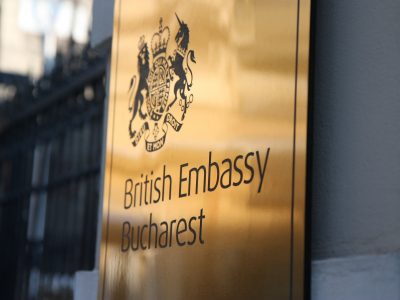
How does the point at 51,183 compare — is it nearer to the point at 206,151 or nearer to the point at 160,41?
the point at 160,41

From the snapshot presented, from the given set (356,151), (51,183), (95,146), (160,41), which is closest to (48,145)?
(51,183)

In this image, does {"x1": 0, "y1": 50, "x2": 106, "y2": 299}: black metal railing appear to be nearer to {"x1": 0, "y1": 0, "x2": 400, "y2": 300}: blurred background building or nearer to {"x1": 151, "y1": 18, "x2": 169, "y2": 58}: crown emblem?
{"x1": 0, "y1": 0, "x2": 400, "y2": 300}: blurred background building

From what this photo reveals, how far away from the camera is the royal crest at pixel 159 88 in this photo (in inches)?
117

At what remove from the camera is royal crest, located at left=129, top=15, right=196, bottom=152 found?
2.98 meters

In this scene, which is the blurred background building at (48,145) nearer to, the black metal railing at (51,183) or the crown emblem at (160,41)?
the black metal railing at (51,183)

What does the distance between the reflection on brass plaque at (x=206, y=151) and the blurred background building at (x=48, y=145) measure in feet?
4.75

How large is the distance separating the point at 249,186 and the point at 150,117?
29.8 inches

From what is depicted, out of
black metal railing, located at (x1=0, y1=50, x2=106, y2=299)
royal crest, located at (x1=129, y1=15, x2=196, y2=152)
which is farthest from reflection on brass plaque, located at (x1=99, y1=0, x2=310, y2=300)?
black metal railing, located at (x1=0, y1=50, x2=106, y2=299)

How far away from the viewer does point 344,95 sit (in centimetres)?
242

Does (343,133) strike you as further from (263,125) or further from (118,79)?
(118,79)

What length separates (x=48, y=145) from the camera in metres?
5.71

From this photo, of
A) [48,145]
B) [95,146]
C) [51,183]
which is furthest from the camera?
[48,145]

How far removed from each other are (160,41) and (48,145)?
2.70 meters

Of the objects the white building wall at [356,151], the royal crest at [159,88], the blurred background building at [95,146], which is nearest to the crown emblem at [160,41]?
the royal crest at [159,88]
